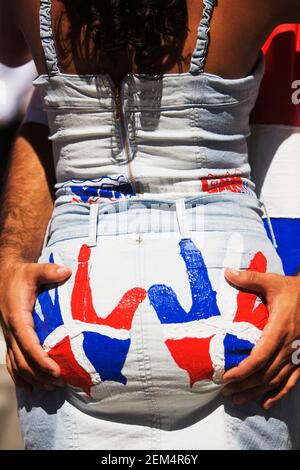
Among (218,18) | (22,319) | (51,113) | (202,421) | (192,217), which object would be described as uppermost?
(218,18)

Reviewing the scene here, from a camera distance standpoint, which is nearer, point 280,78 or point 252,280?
point 252,280

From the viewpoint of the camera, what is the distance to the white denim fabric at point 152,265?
119 cm

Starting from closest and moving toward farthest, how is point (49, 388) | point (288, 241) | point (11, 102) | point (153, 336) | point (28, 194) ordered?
point (153, 336), point (49, 388), point (288, 241), point (28, 194), point (11, 102)

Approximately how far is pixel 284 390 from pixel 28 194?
2.48 ft

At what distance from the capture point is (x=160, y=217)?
1.29 meters

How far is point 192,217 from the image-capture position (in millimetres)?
1281

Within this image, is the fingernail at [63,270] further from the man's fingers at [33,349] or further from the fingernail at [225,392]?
the fingernail at [225,392]

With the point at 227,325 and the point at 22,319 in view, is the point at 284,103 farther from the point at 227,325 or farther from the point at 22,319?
the point at 22,319

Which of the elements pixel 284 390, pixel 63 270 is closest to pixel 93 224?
pixel 63 270

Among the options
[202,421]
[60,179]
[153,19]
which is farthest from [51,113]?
[202,421]

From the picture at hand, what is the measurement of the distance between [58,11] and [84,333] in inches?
24.2

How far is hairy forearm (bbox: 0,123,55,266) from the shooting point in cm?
157

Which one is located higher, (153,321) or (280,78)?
(280,78)

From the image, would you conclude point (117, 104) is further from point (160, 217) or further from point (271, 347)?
point (271, 347)
